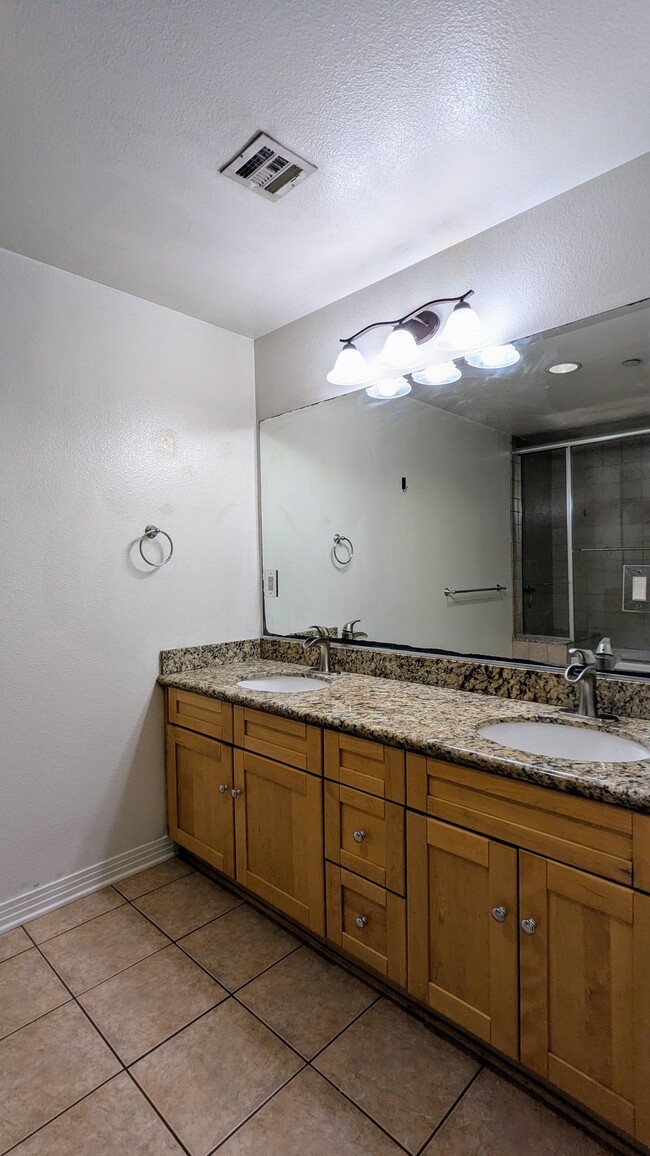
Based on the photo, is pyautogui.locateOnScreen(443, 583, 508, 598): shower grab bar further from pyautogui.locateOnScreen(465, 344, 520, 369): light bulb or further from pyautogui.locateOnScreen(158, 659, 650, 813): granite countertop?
pyautogui.locateOnScreen(465, 344, 520, 369): light bulb

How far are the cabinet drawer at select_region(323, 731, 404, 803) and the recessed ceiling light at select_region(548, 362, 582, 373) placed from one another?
4.01ft

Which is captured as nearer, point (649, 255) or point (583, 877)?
point (583, 877)

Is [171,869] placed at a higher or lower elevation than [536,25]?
lower

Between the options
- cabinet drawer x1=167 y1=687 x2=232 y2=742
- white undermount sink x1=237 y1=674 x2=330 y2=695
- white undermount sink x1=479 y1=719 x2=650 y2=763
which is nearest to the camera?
white undermount sink x1=479 y1=719 x2=650 y2=763

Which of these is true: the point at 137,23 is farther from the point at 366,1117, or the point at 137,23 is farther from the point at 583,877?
the point at 366,1117

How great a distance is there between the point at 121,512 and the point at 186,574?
1.27ft

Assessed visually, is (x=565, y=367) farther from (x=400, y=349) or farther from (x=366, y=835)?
(x=366, y=835)

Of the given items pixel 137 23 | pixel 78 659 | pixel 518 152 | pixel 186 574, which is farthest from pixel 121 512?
pixel 518 152

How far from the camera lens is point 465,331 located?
1771mm

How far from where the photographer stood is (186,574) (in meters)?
2.41

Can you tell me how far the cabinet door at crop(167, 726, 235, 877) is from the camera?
202 cm

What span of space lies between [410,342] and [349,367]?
28cm

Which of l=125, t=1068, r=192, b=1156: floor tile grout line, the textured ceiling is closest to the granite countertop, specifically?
l=125, t=1068, r=192, b=1156: floor tile grout line

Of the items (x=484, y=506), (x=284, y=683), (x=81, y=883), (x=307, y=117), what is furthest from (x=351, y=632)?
(x=307, y=117)
